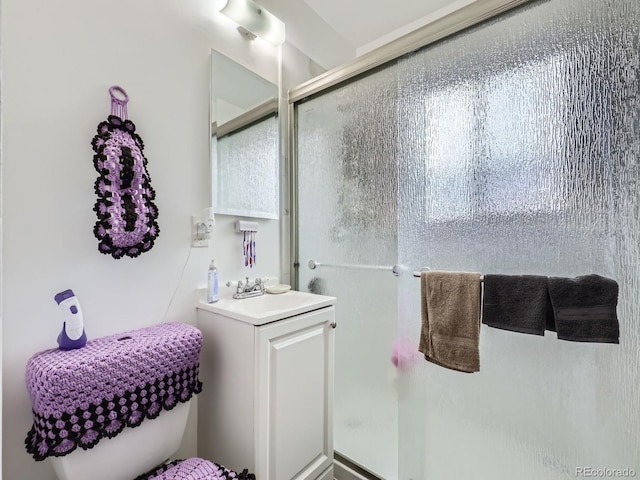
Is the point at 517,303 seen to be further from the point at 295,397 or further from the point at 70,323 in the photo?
the point at 70,323

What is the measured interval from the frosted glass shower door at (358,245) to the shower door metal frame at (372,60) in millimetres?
58

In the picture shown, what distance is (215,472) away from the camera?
105cm

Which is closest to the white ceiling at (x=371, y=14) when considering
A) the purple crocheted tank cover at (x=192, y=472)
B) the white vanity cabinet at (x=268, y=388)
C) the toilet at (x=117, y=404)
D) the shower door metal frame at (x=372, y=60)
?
the shower door metal frame at (x=372, y=60)

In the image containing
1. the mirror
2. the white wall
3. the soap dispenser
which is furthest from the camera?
the mirror

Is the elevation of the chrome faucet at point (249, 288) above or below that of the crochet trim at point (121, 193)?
below

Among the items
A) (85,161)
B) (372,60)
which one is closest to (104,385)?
(85,161)

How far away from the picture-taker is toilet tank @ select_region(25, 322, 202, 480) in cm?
90

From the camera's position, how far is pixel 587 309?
989mm

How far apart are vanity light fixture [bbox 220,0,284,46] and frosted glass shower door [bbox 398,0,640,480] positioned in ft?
2.44

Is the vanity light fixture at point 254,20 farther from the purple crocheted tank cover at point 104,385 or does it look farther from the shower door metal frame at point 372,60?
the purple crocheted tank cover at point 104,385

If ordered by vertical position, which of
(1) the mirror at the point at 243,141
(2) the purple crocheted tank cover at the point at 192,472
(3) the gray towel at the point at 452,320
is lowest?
(2) the purple crocheted tank cover at the point at 192,472

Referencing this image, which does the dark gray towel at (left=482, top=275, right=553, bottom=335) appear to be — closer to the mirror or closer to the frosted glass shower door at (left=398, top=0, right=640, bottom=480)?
the frosted glass shower door at (left=398, top=0, right=640, bottom=480)

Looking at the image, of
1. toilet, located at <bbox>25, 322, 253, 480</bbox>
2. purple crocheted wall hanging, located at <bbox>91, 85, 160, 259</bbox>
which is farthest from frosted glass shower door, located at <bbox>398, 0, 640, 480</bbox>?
purple crocheted wall hanging, located at <bbox>91, 85, 160, 259</bbox>

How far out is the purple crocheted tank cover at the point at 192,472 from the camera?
1.03 meters
